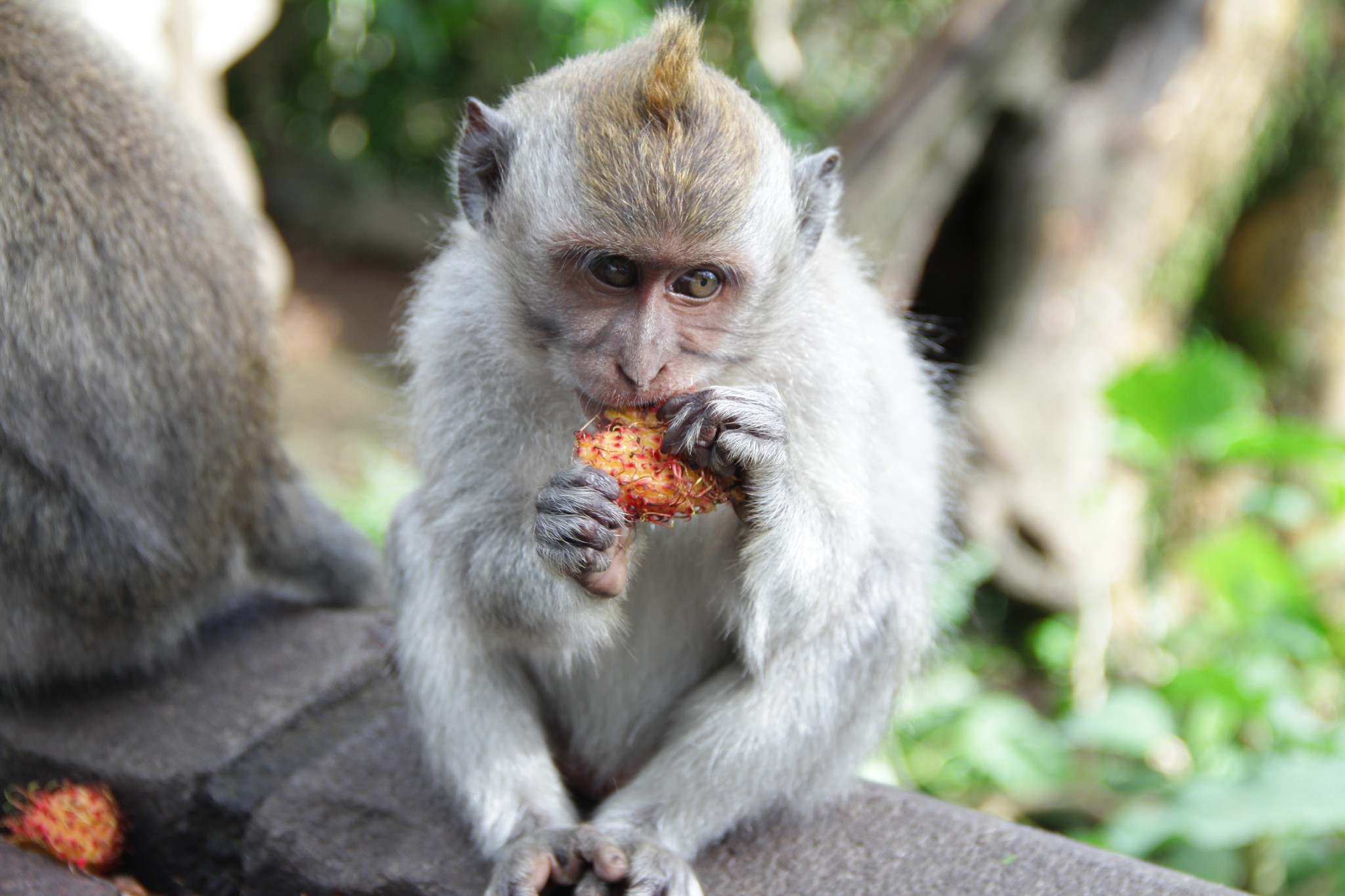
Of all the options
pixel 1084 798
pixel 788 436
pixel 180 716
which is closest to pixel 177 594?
pixel 180 716

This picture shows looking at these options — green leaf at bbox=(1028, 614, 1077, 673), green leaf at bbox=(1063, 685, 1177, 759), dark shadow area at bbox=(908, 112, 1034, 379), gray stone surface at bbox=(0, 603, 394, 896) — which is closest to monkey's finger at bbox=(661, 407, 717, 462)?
gray stone surface at bbox=(0, 603, 394, 896)

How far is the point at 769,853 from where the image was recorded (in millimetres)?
3164

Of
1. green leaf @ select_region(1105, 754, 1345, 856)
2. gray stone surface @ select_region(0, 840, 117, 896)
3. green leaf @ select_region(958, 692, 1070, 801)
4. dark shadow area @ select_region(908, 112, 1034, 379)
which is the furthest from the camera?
dark shadow area @ select_region(908, 112, 1034, 379)

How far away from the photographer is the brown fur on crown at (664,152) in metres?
2.58

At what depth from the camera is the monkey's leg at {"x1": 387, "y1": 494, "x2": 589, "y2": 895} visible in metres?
2.98

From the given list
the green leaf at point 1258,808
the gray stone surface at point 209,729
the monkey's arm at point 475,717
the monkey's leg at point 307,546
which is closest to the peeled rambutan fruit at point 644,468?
the monkey's arm at point 475,717

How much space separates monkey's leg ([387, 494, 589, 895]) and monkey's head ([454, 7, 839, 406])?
0.74 metres

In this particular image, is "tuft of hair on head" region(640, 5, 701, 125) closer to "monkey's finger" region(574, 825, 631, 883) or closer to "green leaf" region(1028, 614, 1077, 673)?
"monkey's finger" region(574, 825, 631, 883)

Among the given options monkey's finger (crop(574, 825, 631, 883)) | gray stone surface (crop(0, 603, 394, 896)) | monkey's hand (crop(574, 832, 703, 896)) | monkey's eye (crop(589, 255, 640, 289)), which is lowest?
monkey's hand (crop(574, 832, 703, 896))

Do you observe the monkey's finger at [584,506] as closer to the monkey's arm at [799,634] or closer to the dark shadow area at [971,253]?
the monkey's arm at [799,634]

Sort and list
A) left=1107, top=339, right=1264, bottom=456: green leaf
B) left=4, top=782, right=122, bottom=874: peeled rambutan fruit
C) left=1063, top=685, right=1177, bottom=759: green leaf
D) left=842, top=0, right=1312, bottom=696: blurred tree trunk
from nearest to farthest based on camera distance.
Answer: left=4, top=782, right=122, bottom=874: peeled rambutan fruit
left=1063, top=685, right=1177, bottom=759: green leaf
left=1107, top=339, right=1264, bottom=456: green leaf
left=842, top=0, right=1312, bottom=696: blurred tree trunk

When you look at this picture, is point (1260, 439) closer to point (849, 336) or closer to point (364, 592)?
point (849, 336)

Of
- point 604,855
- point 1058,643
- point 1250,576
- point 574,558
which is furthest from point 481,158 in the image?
point 1058,643

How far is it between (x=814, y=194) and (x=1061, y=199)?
478cm
